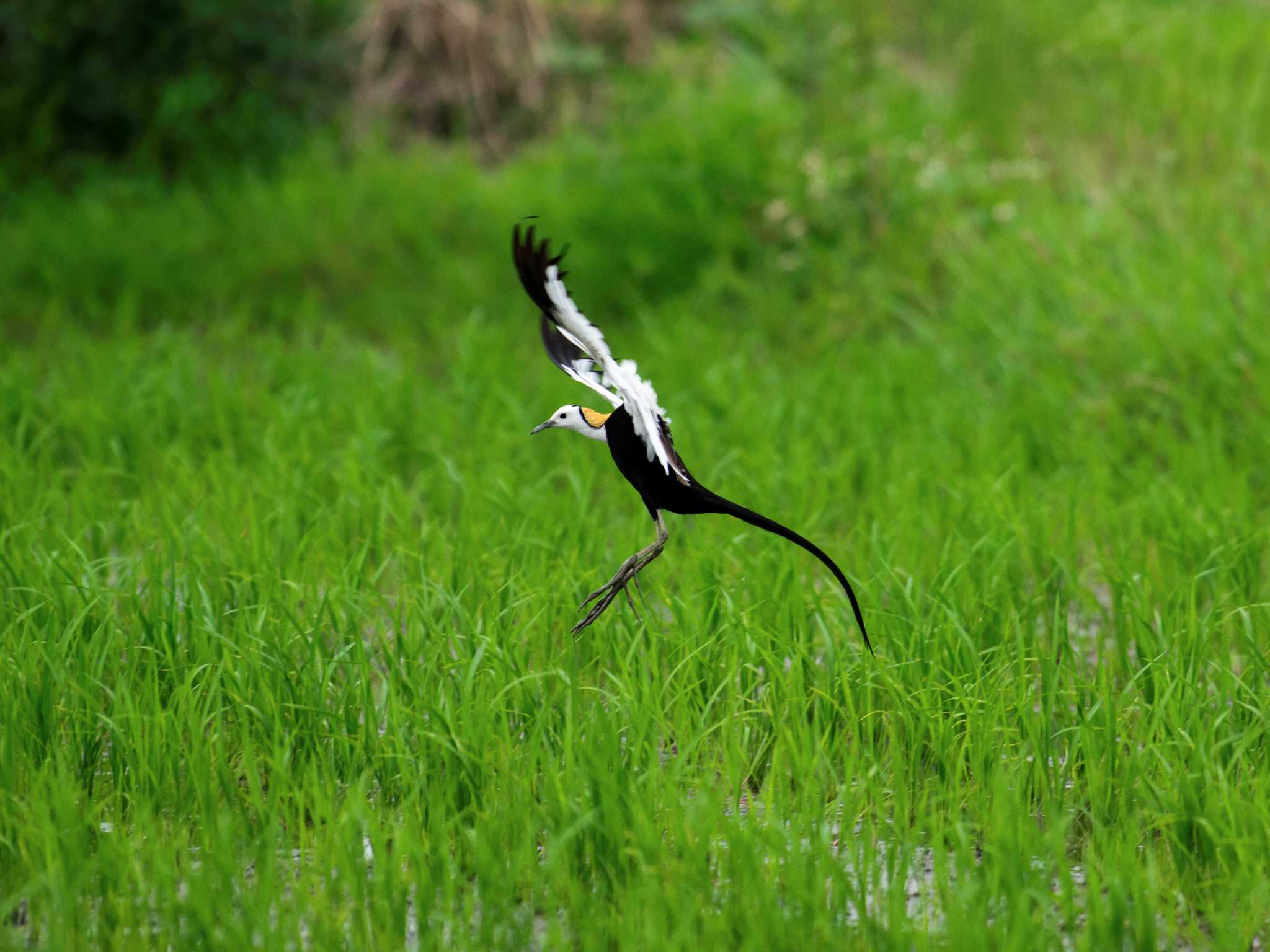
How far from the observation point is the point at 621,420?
6.09ft

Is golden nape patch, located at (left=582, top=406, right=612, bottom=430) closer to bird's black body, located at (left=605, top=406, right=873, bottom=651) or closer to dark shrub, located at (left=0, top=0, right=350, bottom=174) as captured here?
bird's black body, located at (left=605, top=406, right=873, bottom=651)

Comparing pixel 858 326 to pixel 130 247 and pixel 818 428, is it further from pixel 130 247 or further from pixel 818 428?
pixel 130 247

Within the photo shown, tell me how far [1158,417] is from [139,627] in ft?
11.3

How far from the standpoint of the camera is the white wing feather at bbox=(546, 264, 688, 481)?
1.72 meters

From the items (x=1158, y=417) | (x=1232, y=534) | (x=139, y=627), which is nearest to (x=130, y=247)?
(x=139, y=627)

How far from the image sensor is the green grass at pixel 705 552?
2.14 m

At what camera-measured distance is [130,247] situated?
6.86m

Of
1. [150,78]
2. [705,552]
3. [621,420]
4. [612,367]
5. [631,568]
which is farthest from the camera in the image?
[150,78]

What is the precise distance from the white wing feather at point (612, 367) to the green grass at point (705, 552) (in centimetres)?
73

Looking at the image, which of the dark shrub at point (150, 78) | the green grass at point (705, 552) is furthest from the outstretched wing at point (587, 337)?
the dark shrub at point (150, 78)

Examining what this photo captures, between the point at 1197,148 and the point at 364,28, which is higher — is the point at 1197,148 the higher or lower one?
the lower one

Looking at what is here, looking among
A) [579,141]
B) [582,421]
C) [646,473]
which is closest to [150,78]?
[579,141]

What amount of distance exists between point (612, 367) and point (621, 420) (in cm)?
17

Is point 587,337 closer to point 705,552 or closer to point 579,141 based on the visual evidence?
point 705,552
